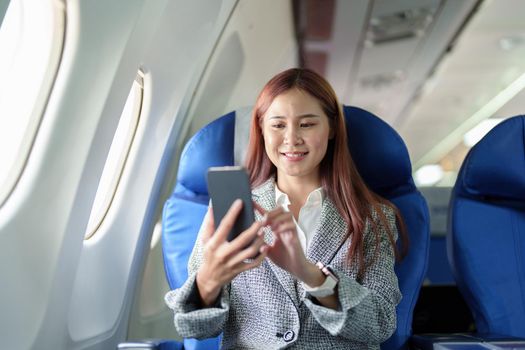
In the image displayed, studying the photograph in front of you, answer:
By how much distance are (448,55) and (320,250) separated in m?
4.68

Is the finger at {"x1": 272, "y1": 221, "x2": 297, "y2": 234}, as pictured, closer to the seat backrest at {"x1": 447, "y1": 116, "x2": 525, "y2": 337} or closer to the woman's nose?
the woman's nose

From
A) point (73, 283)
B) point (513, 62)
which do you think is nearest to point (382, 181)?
point (73, 283)

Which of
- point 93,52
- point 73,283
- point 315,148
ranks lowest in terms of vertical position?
point 73,283

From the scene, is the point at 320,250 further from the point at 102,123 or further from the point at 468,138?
the point at 468,138

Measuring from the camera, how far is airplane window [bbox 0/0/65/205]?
2008 mm

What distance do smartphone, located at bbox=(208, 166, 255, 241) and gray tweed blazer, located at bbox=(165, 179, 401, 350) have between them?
1.00 ft

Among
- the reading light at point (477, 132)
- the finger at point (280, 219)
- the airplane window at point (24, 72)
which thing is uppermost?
the reading light at point (477, 132)

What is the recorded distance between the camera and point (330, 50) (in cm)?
547

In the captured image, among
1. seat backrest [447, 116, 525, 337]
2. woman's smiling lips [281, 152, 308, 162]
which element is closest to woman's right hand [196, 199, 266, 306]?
woman's smiling lips [281, 152, 308, 162]

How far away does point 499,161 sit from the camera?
225cm

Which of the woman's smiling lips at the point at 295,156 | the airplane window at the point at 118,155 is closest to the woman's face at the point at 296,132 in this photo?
the woman's smiling lips at the point at 295,156

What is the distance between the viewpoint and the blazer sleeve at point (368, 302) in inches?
63.7

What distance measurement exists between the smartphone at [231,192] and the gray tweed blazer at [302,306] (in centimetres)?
30

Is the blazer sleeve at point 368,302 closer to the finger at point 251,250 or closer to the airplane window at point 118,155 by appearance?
the finger at point 251,250
